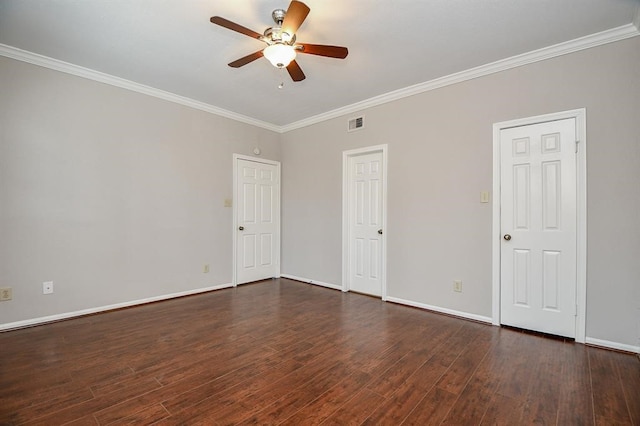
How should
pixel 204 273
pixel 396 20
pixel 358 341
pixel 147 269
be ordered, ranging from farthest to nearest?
pixel 204 273
pixel 147 269
pixel 358 341
pixel 396 20

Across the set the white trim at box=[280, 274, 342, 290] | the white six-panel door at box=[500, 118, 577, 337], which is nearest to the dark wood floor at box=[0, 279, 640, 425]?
the white six-panel door at box=[500, 118, 577, 337]

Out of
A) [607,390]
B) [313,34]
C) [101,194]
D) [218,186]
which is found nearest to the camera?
[607,390]

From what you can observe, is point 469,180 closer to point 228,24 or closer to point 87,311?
point 228,24

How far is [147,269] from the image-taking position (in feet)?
12.5

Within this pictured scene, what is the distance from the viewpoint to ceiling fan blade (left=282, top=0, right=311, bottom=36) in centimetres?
189

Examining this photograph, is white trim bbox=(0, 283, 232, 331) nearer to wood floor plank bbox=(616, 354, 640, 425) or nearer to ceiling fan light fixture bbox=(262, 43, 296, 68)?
ceiling fan light fixture bbox=(262, 43, 296, 68)

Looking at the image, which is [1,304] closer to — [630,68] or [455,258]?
[455,258]

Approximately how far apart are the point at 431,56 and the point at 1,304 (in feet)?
16.3

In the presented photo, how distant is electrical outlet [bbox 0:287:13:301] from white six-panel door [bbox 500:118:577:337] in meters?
5.04

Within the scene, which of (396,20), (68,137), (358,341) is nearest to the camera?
(396,20)

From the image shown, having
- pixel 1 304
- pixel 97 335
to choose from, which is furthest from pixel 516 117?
pixel 1 304

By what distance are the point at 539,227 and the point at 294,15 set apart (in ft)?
9.73

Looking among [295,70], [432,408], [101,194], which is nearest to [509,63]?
[295,70]

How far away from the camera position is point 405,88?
3.77m
